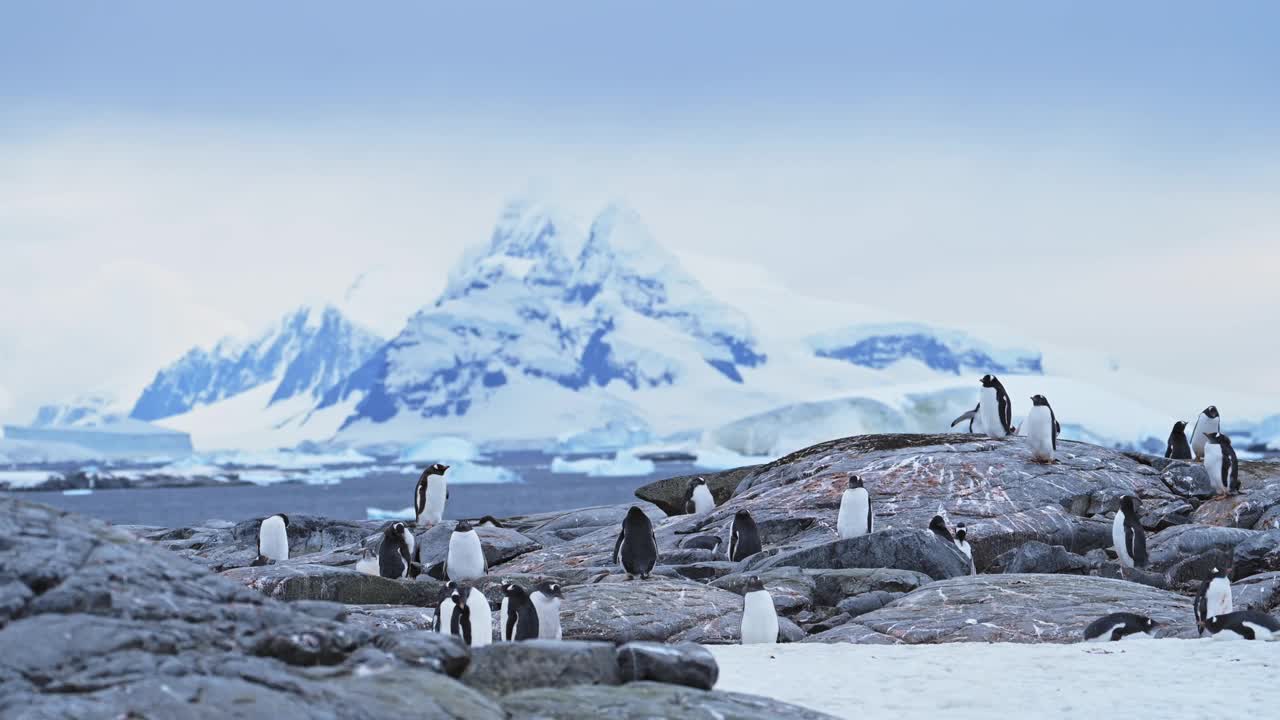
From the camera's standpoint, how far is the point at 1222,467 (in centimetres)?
1948

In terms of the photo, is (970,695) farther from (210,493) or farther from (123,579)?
(210,493)

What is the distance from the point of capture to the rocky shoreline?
19.8ft

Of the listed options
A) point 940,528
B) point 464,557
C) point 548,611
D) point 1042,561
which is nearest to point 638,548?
point 464,557

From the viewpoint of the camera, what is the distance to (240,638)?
6348 millimetres

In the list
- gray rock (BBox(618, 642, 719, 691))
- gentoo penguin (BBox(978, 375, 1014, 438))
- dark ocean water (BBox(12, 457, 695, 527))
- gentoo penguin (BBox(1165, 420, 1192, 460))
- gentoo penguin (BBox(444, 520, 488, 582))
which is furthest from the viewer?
dark ocean water (BBox(12, 457, 695, 527))

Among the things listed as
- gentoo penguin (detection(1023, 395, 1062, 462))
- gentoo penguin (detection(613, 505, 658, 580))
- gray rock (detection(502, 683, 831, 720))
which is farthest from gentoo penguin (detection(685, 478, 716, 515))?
gray rock (detection(502, 683, 831, 720))

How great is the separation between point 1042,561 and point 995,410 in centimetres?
672

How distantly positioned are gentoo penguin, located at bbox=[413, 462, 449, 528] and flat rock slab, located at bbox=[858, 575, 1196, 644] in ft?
28.6

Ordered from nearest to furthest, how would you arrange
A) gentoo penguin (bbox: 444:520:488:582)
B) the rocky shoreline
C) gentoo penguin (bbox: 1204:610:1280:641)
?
the rocky shoreline → gentoo penguin (bbox: 1204:610:1280:641) → gentoo penguin (bbox: 444:520:488:582)

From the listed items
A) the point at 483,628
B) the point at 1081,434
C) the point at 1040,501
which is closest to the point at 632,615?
the point at 483,628

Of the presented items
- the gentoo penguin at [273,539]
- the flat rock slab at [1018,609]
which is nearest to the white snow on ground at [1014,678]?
the flat rock slab at [1018,609]

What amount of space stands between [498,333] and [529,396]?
44.1ft

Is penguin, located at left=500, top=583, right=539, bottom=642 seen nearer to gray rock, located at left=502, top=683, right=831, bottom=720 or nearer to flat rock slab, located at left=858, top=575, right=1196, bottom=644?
flat rock slab, located at left=858, top=575, right=1196, bottom=644

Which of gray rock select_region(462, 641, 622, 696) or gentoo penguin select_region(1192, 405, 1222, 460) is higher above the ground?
gentoo penguin select_region(1192, 405, 1222, 460)
